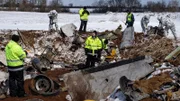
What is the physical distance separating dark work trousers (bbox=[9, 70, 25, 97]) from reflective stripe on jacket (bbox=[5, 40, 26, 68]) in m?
0.27

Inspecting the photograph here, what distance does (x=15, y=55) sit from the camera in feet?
32.6

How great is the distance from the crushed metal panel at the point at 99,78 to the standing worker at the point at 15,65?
1292 mm

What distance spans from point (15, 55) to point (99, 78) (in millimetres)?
2483

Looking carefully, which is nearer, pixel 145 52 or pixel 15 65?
pixel 15 65

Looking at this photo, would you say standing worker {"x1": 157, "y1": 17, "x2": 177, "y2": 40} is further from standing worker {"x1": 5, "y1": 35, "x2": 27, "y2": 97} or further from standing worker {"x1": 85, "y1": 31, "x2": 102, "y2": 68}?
standing worker {"x1": 5, "y1": 35, "x2": 27, "y2": 97}

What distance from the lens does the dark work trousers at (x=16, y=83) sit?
33.3ft

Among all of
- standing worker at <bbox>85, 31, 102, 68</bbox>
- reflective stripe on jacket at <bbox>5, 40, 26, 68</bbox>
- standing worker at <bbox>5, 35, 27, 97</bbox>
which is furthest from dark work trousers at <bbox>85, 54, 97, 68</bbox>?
reflective stripe on jacket at <bbox>5, 40, 26, 68</bbox>

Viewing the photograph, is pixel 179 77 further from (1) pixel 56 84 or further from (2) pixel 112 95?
(1) pixel 56 84

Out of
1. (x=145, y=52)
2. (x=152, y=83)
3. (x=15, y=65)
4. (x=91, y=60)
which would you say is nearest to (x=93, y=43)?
(x=91, y=60)

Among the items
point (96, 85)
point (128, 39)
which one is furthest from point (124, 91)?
point (128, 39)

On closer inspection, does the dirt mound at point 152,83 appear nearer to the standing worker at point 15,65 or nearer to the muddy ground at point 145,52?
the muddy ground at point 145,52

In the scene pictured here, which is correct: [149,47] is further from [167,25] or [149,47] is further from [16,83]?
[16,83]

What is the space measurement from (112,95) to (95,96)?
598 millimetres

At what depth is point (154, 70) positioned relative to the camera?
11023mm
